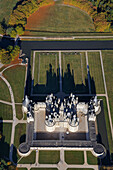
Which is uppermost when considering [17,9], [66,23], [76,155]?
[17,9]

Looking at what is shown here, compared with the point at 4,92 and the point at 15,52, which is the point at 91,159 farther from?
the point at 15,52

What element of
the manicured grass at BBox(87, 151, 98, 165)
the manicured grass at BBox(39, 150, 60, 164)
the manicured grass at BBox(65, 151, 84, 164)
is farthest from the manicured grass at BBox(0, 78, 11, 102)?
the manicured grass at BBox(87, 151, 98, 165)

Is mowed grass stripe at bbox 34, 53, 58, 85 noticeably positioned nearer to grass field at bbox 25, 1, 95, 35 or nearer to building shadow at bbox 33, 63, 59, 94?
building shadow at bbox 33, 63, 59, 94

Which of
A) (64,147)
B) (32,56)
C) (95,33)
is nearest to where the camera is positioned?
(64,147)

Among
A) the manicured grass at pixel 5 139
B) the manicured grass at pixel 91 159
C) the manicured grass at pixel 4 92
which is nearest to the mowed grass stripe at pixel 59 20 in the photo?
the manicured grass at pixel 4 92

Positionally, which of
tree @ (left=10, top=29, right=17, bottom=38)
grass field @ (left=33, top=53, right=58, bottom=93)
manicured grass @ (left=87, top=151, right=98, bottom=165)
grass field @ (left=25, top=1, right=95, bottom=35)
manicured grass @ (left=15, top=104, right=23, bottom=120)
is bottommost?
manicured grass @ (left=87, top=151, right=98, bottom=165)

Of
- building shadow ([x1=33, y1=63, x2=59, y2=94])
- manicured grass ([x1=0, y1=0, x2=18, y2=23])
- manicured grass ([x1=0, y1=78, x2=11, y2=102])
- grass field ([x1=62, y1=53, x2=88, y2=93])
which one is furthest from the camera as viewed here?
manicured grass ([x1=0, y1=0, x2=18, y2=23])

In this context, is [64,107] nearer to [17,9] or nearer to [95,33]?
[95,33]

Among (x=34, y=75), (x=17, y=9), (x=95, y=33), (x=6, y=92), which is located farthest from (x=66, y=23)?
(x=6, y=92)
